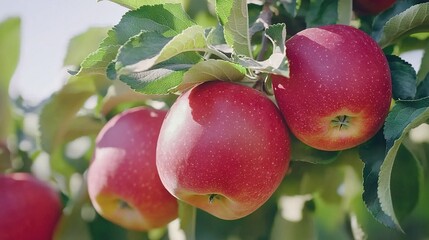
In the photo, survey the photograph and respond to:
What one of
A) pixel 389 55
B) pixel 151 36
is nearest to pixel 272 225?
pixel 389 55

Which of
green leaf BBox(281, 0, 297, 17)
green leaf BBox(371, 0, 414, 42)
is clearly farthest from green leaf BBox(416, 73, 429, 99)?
green leaf BBox(281, 0, 297, 17)

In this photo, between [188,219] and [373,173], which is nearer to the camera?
[373,173]

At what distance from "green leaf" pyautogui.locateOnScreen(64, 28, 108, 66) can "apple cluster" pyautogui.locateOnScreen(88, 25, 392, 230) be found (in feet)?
1.85

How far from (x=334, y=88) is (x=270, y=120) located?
0.10 m

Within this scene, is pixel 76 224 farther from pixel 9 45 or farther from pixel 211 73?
pixel 211 73

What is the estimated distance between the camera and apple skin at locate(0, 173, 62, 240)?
1.34 meters

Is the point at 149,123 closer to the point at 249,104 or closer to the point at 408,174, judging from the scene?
the point at 249,104

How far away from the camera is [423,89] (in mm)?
958

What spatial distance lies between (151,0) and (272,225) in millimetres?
497

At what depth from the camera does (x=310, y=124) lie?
2.81ft

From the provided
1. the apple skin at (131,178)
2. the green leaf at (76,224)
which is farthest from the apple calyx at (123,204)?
the green leaf at (76,224)

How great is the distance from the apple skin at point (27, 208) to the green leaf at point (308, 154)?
0.63 metres

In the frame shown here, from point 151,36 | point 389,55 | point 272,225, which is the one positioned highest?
point 151,36

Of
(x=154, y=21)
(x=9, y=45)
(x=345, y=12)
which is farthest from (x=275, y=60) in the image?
(x=9, y=45)
